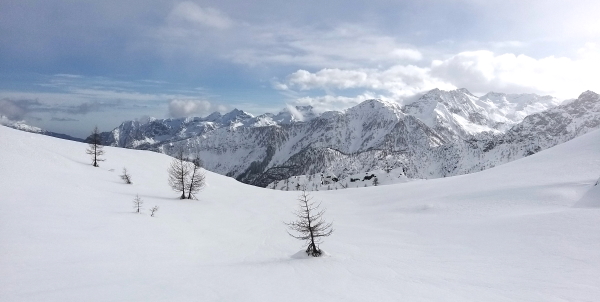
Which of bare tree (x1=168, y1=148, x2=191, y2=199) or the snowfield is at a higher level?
bare tree (x1=168, y1=148, x2=191, y2=199)

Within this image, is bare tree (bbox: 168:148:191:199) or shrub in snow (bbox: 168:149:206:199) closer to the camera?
bare tree (bbox: 168:148:191:199)

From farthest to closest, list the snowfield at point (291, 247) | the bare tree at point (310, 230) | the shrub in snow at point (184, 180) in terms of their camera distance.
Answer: the shrub in snow at point (184, 180) < the bare tree at point (310, 230) < the snowfield at point (291, 247)

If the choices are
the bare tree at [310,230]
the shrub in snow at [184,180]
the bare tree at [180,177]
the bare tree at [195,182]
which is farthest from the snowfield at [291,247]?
the bare tree at [180,177]

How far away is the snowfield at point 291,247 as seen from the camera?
1091 cm

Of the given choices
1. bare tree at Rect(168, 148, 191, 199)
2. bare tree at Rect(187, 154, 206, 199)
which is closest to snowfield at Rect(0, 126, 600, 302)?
bare tree at Rect(187, 154, 206, 199)

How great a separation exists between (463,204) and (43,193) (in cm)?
3926

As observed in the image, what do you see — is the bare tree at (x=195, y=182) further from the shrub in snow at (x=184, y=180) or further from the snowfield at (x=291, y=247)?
the snowfield at (x=291, y=247)

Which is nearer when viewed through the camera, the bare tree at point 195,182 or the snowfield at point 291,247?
the snowfield at point 291,247

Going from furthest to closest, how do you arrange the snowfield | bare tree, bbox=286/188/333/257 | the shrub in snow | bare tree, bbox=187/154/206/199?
bare tree, bbox=187/154/206/199 < the shrub in snow < bare tree, bbox=286/188/333/257 < the snowfield

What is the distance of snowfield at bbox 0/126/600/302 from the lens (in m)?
10.9

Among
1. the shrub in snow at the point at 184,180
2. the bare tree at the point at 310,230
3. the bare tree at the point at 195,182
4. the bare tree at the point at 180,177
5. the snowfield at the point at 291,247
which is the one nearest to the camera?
the snowfield at the point at 291,247

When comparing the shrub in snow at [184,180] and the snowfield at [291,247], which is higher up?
the shrub in snow at [184,180]

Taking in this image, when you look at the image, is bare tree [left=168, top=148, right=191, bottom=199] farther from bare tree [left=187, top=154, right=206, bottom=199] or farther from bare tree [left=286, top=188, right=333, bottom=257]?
bare tree [left=286, top=188, right=333, bottom=257]

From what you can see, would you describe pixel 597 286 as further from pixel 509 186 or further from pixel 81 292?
pixel 509 186
